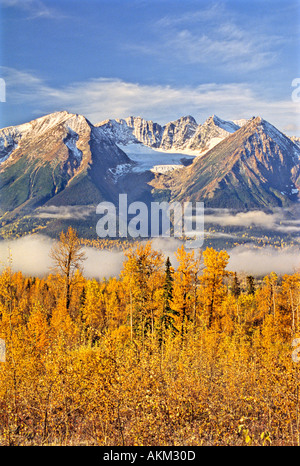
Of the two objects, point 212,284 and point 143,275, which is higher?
point 143,275

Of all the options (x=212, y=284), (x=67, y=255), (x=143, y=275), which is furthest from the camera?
(x=212, y=284)

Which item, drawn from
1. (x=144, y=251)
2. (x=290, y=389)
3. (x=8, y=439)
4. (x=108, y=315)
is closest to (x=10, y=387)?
(x=8, y=439)

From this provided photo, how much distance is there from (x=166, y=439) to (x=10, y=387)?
28.7 feet

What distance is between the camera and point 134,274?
36.0 meters

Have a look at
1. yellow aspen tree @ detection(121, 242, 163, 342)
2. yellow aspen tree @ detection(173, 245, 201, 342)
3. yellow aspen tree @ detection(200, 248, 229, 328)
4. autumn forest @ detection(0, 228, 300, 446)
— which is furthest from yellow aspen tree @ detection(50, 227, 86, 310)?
yellow aspen tree @ detection(200, 248, 229, 328)

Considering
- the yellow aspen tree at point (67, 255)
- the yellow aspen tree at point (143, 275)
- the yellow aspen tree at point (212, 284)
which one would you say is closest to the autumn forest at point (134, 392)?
the yellow aspen tree at point (67, 255)

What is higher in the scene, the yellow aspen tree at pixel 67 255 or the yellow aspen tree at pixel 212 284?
the yellow aspen tree at pixel 67 255

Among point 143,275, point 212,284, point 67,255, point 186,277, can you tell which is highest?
point 67,255

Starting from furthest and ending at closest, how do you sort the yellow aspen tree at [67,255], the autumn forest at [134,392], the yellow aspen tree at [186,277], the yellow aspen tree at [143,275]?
the yellow aspen tree at [186,277], the yellow aspen tree at [143,275], the yellow aspen tree at [67,255], the autumn forest at [134,392]

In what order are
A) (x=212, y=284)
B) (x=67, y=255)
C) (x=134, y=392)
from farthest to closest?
(x=212, y=284) → (x=67, y=255) → (x=134, y=392)

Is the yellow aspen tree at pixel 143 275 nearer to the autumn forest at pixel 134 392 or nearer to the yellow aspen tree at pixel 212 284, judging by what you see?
the autumn forest at pixel 134 392

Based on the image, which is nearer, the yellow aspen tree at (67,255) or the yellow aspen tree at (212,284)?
the yellow aspen tree at (67,255)

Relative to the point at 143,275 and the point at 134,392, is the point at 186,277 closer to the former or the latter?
the point at 143,275

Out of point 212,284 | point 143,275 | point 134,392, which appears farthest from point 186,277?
point 134,392
